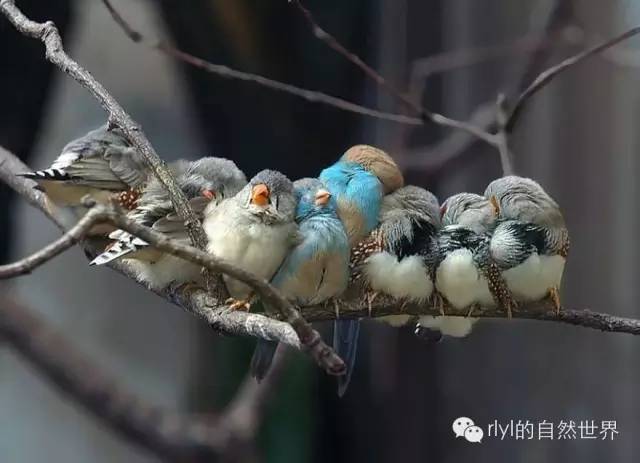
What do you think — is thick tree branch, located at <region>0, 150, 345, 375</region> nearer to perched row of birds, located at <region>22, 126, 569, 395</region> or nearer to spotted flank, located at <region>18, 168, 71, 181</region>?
perched row of birds, located at <region>22, 126, 569, 395</region>

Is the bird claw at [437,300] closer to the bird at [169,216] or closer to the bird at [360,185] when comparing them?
the bird at [360,185]

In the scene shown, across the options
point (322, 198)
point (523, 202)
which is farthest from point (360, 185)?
point (523, 202)

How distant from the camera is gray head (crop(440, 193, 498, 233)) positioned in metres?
0.82

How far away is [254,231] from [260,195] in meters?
0.03

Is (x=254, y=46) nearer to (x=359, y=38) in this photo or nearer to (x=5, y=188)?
(x=359, y=38)

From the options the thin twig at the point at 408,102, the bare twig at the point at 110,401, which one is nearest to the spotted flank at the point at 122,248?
the thin twig at the point at 408,102

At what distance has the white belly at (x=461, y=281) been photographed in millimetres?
792

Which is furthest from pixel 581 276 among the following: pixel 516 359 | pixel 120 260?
pixel 120 260

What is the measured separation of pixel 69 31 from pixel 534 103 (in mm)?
645

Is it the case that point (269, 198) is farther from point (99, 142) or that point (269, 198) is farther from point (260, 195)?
point (99, 142)

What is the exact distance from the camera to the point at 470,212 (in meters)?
0.83

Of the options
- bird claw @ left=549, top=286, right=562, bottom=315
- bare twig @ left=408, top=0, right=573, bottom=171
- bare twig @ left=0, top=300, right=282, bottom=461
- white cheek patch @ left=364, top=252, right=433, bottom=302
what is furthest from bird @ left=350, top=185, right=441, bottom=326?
bare twig @ left=0, top=300, right=282, bottom=461

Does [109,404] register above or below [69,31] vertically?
below

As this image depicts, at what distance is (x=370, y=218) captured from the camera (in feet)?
2.72
